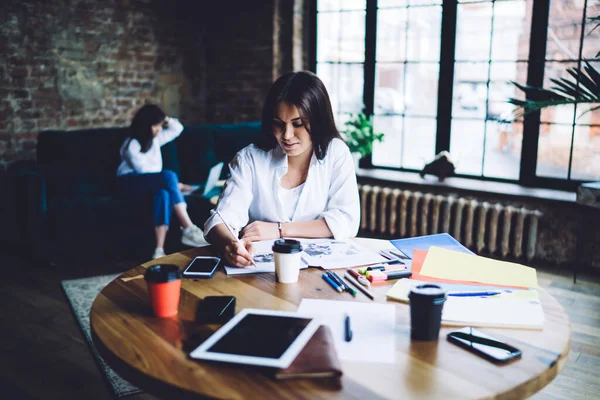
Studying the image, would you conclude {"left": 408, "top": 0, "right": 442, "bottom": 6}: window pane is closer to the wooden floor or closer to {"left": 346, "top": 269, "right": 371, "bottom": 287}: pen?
the wooden floor

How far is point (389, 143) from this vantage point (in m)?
4.70

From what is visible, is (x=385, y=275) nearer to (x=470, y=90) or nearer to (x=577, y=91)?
(x=577, y=91)

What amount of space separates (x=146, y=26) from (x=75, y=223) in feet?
7.62

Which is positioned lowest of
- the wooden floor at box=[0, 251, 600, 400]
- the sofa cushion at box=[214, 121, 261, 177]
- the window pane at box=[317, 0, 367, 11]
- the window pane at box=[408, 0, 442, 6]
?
the wooden floor at box=[0, 251, 600, 400]

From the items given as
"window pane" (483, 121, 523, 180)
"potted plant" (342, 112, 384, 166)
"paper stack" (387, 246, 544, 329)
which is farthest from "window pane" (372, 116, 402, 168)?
"paper stack" (387, 246, 544, 329)

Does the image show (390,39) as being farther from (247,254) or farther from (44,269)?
(247,254)

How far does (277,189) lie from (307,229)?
22cm

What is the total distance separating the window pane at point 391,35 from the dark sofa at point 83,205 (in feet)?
6.63

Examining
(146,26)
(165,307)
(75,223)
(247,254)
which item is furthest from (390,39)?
(165,307)

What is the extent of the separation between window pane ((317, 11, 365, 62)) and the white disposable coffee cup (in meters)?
3.70

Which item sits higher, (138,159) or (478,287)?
(138,159)

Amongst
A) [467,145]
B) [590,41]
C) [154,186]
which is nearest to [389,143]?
[467,145]

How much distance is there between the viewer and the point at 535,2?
3.85 metres

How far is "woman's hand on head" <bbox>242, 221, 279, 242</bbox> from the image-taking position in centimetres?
170
